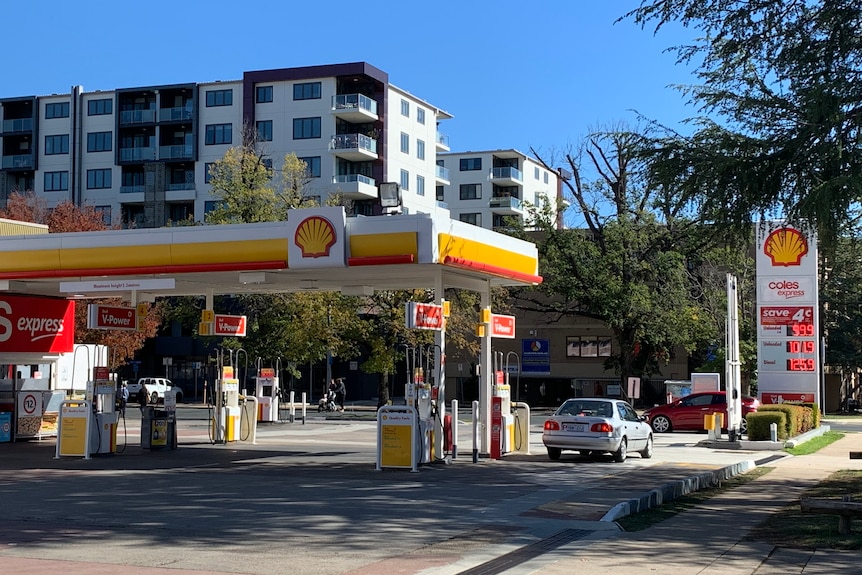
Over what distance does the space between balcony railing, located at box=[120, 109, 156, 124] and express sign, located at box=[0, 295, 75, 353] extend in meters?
53.0

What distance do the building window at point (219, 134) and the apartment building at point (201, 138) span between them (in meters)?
0.08

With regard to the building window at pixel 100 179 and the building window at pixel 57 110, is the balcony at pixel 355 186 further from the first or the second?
the building window at pixel 57 110

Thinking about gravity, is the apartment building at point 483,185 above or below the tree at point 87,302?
above

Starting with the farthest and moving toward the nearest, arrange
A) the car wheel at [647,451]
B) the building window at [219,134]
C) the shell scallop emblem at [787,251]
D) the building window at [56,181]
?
1. the building window at [56,181]
2. the building window at [219,134]
3. the shell scallop emblem at [787,251]
4. the car wheel at [647,451]

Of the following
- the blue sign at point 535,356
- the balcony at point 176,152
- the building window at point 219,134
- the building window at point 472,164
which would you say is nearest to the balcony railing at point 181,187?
the balcony at point 176,152

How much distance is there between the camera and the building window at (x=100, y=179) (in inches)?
3179

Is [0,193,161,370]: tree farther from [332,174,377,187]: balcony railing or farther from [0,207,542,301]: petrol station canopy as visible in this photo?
[0,207,542,301]: petrol station canopy

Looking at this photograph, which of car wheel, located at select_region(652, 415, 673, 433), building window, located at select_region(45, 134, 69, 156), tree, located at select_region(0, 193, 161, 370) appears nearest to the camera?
car wheel, located at select_region(652, 415, 673, 433)

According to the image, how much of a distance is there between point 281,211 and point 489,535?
41228 mm

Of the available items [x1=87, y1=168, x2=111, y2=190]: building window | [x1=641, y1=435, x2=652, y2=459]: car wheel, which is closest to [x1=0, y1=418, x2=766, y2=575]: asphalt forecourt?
[x1=641, y1=435, x2=652, y2=459]: car wheel

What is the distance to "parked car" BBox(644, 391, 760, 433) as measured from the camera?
118ft

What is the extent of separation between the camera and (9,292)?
2659 centimetres

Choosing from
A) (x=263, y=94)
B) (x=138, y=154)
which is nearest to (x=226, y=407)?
(x=263, y=94)

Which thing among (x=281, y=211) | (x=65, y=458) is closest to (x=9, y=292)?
(x=65, y=458)
